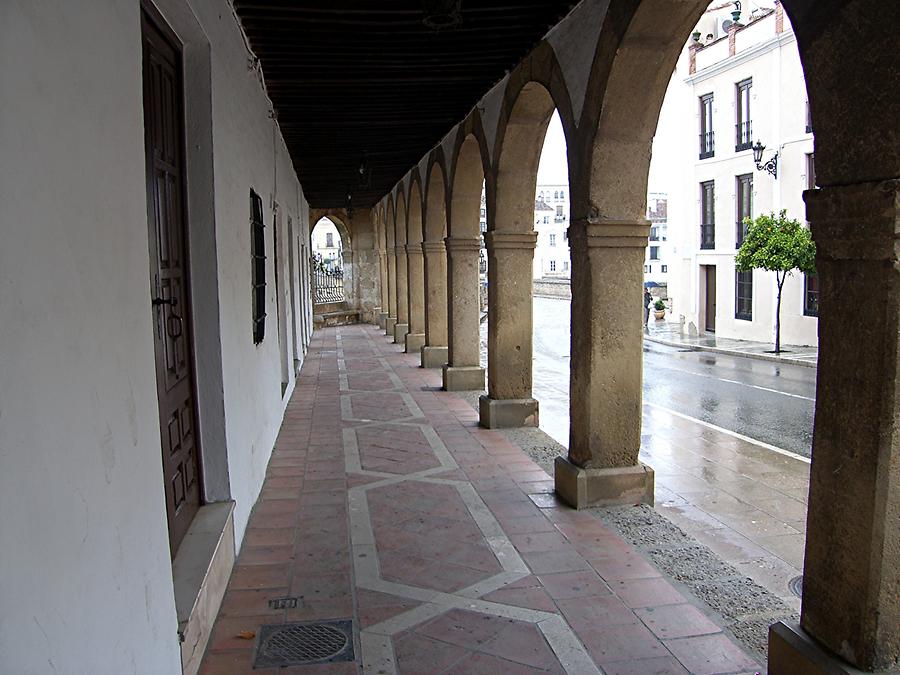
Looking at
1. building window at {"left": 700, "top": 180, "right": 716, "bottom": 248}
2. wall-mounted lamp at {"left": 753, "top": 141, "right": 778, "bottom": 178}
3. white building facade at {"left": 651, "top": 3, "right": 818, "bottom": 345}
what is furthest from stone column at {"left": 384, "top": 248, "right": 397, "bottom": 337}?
building window at {"left": 700, "top": 180, "right": 716, "bottom": 248}

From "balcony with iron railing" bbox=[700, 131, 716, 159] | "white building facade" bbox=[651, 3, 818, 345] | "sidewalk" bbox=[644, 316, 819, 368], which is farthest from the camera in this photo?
"balcony with iron railing" bbox=[700, 131, 716, 159]

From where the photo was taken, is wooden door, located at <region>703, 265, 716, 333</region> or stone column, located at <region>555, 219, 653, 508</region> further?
wooden door, located at <region>703, 265, 716, 333</region>

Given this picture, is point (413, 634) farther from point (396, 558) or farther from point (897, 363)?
point (897, 363)

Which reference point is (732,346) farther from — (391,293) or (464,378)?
(464,378)

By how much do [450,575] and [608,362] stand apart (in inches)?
78.8

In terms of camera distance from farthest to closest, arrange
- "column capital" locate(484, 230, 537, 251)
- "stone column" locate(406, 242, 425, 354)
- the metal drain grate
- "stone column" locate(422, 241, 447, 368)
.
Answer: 1. "stone column" locate(406, 242, 425, 354)
2. "stone column" locate(422, 241, 447, 368)
3. "column capital" locate(484, 230, 537, 251)
4. the metal drain grate

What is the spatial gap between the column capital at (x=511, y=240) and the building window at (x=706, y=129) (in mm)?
16615

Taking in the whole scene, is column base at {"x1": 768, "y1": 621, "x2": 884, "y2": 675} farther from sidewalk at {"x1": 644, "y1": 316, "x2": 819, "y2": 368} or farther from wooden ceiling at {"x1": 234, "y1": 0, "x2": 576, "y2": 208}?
sidewalk at {"x1": 644, "y1": 316, "x2": 819, "y2": 368}

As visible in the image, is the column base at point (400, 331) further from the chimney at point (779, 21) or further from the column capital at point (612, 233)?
the column capital at point (612, 233)

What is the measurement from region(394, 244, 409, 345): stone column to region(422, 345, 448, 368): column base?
4071mm

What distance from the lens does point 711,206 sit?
22.7 m

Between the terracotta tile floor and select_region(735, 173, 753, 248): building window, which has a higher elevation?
select_region(735, 173, 753, 248): building window

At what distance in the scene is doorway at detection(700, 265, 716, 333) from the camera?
2312 cm

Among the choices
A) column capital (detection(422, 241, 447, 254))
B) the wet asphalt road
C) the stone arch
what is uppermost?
the stone arch
